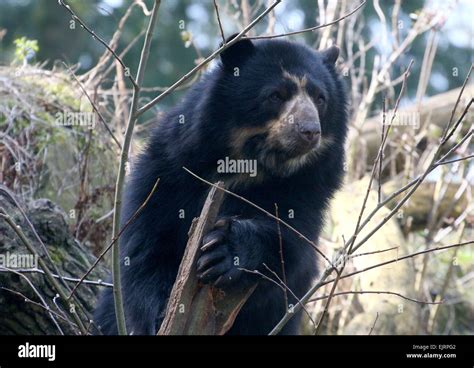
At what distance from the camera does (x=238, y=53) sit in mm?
6023

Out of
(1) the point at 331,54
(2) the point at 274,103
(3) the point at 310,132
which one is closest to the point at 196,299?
(3) the point at 310,132

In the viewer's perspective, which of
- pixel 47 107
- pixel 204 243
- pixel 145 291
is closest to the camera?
pixel 204 243

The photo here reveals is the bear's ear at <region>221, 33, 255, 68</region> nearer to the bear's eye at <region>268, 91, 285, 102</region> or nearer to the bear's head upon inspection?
the bear's head

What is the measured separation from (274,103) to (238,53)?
484 millimetres

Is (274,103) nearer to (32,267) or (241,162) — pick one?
(241,162)

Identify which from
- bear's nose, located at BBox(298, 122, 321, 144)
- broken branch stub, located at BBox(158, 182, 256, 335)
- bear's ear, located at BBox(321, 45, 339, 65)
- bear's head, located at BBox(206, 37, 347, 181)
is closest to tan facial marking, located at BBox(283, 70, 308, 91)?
bear's head, located at BBox(206, 37, 347, 181)

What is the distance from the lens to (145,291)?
18.9 ft

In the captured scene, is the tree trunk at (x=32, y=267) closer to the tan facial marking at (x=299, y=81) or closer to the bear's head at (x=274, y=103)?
the bear's head at (x=274, y=103)

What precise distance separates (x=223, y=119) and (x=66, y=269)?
1.55 meters

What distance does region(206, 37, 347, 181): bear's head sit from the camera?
5.75 m
